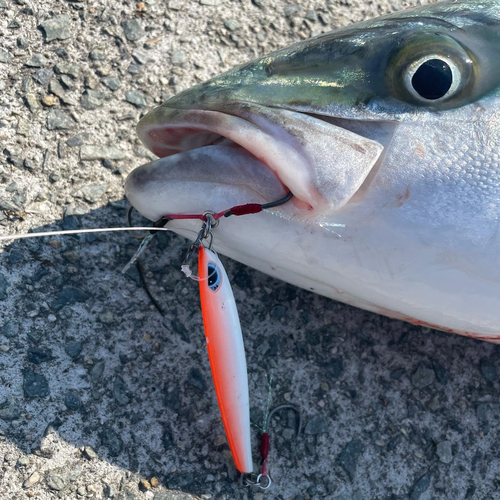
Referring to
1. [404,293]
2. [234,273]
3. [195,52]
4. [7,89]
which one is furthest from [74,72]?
[404,293]

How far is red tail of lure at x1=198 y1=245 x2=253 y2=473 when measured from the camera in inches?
58.7

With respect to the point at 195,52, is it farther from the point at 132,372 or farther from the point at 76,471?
the point at 76,471

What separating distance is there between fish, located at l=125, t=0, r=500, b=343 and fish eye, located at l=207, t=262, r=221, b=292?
92 millimetres

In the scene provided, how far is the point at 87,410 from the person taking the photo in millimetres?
1581

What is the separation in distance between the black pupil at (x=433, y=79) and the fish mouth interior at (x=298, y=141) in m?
0.10

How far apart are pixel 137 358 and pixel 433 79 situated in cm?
105

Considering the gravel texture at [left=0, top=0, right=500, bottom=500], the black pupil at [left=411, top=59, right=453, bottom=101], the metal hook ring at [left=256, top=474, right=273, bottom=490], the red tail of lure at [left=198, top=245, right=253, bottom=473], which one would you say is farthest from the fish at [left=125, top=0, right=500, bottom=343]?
the metal hook ring at [left=256, top=474, right=273, bottom=490]

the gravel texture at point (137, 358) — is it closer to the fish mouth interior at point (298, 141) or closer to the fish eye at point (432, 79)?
the fish mouth interior at point (298, 141)

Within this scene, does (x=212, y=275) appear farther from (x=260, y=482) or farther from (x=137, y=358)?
(x=260, y=482)

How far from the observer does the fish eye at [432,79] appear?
4.35 feet

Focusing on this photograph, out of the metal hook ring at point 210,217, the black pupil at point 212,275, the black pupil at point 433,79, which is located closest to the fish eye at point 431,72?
the black pupil at point 433,79

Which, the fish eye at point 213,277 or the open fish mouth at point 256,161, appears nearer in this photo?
the open fish mouth at point 256,161

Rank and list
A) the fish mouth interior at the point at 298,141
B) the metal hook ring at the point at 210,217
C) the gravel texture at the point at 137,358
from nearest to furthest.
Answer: the fish mouth interior at the point at 298,141
the metal hook ring at the point at 210,217
the gravel texture at the point at 137,358

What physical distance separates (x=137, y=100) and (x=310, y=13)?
83 cm
